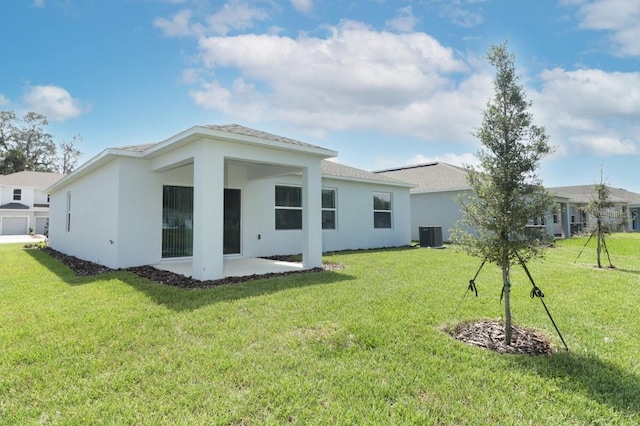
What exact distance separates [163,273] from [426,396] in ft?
23.5

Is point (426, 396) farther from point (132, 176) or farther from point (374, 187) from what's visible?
point (374, 187)

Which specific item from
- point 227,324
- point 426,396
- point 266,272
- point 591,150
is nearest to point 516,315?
point 426,396

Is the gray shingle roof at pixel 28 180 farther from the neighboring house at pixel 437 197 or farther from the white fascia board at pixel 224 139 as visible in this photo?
the neighboring house at pixel 437 197

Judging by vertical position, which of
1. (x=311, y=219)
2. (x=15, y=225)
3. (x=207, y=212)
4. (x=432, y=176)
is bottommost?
(x=311, y=219)

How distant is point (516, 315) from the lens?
507 cm

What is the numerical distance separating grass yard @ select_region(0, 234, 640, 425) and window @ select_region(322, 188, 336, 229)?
288 inches

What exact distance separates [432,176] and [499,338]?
1883cm

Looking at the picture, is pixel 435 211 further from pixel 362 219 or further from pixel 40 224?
pixel 40 224

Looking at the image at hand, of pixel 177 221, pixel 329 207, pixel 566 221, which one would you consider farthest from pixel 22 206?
pixel 566 221

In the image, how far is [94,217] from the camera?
10766mm

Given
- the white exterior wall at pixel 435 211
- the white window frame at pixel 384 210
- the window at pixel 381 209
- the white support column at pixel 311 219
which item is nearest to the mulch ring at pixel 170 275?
the white support column at pixel 311 219

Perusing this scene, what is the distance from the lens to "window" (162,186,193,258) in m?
9.84

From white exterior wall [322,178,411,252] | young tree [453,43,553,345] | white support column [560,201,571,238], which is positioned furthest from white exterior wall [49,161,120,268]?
white support column [560,201,571,238]

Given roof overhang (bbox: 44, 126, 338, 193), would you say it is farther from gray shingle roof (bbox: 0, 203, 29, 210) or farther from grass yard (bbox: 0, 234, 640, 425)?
gray shingle roof (bbox: 0, 203, 29, 210)
